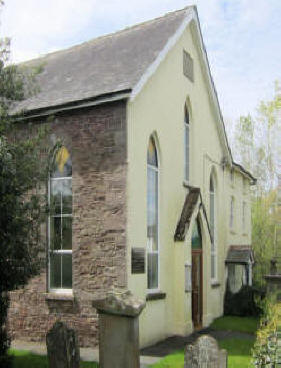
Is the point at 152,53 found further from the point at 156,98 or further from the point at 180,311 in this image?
the point at 180,311

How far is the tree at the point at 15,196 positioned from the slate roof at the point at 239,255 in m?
12.9

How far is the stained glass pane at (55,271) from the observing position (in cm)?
1378

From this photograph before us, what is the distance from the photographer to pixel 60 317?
1326 centimetres

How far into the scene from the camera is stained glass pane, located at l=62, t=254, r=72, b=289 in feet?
44.4

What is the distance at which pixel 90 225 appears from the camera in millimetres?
13164

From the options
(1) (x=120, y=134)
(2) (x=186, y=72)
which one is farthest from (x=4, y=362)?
(2) (x=186, y=72)

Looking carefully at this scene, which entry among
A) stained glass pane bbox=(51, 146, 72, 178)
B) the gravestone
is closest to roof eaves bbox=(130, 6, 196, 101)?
stained glass pane bbox=(51, 146, 72, 178)

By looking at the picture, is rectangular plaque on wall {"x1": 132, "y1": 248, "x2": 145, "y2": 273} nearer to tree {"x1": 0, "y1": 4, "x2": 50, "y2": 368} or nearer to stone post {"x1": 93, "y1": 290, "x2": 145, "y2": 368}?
tree {"x1": 0, "y1": 4, "x2": 50, "y2": 368}

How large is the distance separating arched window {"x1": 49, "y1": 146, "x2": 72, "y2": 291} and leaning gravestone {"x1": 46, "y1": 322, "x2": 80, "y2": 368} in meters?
6.34

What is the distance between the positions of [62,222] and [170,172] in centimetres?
371

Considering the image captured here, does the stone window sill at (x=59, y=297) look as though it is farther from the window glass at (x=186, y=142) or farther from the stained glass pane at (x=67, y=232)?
the window glass at (x=186, y=142)

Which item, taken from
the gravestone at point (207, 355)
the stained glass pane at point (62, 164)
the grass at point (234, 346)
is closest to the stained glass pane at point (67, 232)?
the stained glass pane at point (62, 164)

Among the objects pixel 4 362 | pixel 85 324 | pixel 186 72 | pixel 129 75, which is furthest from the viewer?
pixel 186 72

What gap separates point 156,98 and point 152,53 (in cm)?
123
